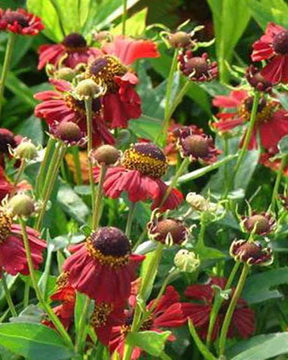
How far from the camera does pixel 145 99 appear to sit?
174 cm

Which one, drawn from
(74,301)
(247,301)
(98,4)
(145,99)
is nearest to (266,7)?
(145,99)

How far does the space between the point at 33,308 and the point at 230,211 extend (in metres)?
0.38

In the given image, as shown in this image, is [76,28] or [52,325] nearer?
[52,325]

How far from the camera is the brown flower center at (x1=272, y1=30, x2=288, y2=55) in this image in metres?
1.29

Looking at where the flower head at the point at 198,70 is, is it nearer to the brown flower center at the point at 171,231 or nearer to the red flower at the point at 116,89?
the red flower at the point at 116,89

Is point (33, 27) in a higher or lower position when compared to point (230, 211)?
higher

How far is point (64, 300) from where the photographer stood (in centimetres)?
113

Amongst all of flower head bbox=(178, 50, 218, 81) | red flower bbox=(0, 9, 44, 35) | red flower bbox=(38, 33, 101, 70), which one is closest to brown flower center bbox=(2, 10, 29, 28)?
red flower bbox=(0, 9, 44, 35)

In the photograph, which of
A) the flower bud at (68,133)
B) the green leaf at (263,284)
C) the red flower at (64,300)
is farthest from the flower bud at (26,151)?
the green leaf at (263,284)

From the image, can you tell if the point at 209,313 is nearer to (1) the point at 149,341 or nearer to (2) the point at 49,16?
(1) the point at 149,341

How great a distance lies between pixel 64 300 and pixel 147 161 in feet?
Answer: 0.62

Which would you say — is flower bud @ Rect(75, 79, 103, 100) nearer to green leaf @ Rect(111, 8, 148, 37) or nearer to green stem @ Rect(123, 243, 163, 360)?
green stem @ Rect(123, 243, 163, 360)

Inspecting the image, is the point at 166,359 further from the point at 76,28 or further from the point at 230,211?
the point at 76,28

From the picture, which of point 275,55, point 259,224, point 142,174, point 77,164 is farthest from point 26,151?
point 77,164
